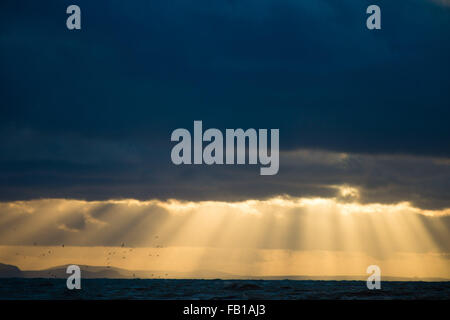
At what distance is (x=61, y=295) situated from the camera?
73062mm
